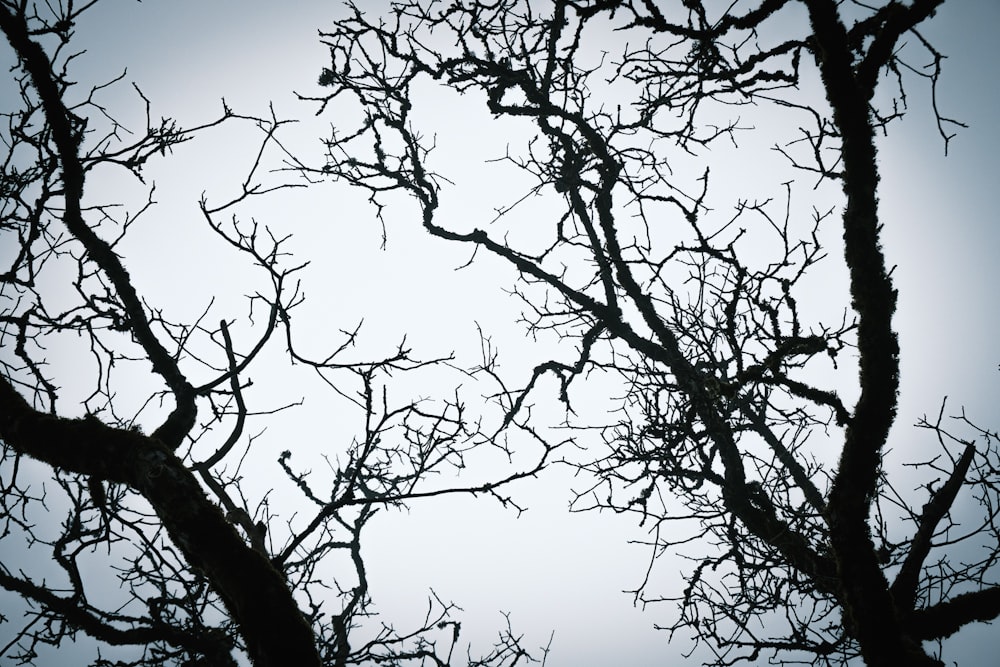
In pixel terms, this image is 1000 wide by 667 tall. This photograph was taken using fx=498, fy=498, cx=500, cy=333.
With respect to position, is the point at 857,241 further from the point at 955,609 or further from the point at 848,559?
the point at 955,609

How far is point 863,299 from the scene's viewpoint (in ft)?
9.16

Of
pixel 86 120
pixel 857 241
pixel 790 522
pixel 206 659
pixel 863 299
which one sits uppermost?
pixel 86 120

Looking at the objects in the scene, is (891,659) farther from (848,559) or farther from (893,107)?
(893,107)

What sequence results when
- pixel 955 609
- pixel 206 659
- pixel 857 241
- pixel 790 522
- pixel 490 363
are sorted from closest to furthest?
pixel 857 241
pixel 206 659
pixel 955 609
pixel 790 522
pixel 490 363

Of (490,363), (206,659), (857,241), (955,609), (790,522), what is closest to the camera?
(857,241)

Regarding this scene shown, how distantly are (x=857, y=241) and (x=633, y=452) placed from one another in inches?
84.7

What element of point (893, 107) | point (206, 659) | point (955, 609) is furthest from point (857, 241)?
point (206, 659)

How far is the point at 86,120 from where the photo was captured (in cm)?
306

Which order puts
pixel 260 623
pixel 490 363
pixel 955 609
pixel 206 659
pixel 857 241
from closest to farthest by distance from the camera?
pixel 260 623, pixel 857 241, pixel 206 659, pixel 955 609, pixel 490 363

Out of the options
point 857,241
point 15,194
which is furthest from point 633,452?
point 15,194

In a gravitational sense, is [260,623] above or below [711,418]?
below

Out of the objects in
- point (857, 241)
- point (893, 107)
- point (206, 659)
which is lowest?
point (206, 659)

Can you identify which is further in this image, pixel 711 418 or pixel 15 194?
pixel 711 418

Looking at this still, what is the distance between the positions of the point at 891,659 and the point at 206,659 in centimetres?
401
